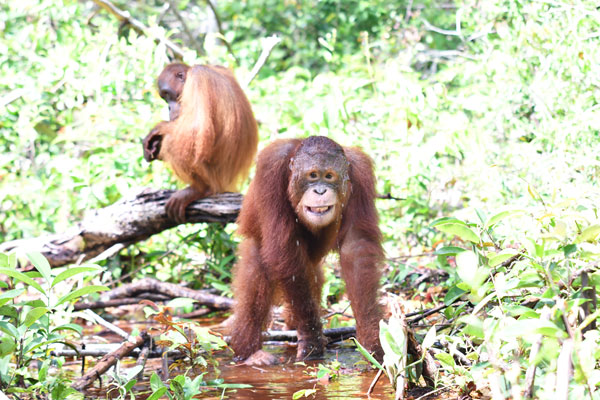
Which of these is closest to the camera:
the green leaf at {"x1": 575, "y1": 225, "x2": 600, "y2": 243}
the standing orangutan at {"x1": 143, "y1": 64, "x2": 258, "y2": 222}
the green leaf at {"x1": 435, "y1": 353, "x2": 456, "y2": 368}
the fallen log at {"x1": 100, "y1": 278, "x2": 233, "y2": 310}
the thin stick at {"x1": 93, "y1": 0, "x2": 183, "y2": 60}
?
the green leaf at {"x1": 575, "y1": 225, "x2": 600, "y2": 243}

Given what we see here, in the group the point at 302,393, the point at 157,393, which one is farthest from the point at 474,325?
the point at 157,393

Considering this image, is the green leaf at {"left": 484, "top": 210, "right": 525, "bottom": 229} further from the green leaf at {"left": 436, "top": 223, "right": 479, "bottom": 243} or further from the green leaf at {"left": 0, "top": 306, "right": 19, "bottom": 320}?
the green leaf at {"left": 0, "top": 306, "right": 19, "bottom": 320}

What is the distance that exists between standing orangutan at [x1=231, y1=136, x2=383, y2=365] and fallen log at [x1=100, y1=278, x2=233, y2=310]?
89 centimetres

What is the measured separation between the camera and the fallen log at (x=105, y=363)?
118 inches

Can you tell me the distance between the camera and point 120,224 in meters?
5.12

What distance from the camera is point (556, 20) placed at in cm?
496

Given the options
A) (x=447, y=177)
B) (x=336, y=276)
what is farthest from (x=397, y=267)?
(x=447, y=177)

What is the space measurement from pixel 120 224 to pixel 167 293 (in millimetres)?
680

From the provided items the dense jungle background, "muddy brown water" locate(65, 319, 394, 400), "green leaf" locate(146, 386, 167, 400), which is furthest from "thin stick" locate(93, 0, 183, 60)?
"green leaf" locate(146, 386, 167, 400)

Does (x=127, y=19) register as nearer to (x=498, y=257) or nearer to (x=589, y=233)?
(x=498, y=257)

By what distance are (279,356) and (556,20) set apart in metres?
3.15

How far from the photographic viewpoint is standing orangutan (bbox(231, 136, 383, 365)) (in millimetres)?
3490

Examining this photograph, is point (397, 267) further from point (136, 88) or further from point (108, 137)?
point (136, 88)

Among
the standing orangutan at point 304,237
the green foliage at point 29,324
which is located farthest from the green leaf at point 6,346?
the standing orangutan at point 304,237
